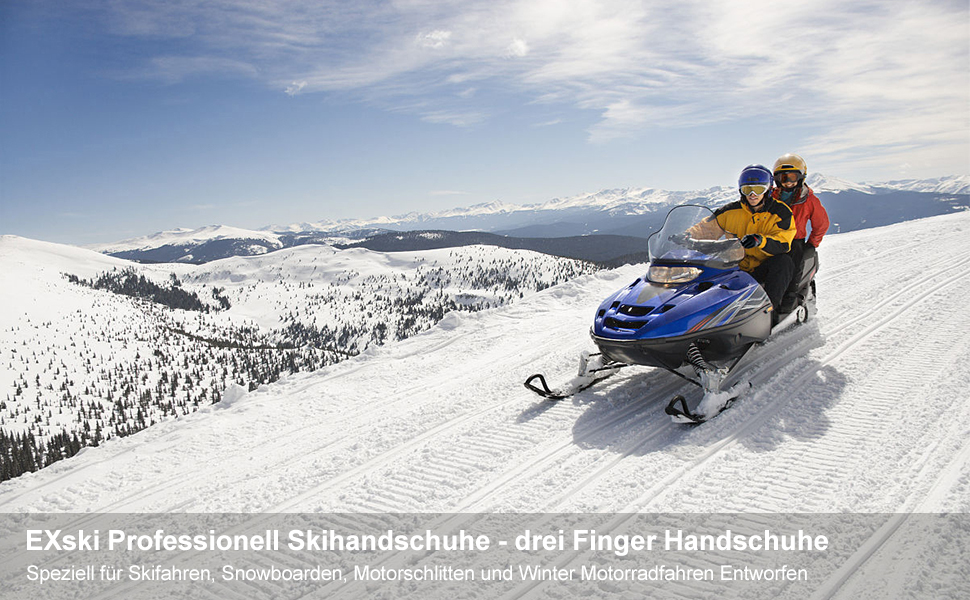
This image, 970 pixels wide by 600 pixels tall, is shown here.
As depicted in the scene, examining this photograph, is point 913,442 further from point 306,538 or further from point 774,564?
point 306,538

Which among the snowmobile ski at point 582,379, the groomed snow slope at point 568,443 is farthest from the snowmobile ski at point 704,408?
the snowmobile ski at point 582,379

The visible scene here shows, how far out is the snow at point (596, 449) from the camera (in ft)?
12.4

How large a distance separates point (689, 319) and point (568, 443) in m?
1.96

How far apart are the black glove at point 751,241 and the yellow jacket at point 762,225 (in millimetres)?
55

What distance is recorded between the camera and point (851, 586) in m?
2.91

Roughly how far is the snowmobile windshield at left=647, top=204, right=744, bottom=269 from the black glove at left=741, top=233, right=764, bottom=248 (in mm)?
175

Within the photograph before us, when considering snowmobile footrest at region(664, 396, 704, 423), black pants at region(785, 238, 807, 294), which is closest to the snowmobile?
snowmobile footrest at region(664, 396, 704, 423)

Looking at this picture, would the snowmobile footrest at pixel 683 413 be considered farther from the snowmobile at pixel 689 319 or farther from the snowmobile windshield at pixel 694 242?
the snowmobile windshield at pixel 694 242

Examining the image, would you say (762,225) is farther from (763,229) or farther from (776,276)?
(776,276)

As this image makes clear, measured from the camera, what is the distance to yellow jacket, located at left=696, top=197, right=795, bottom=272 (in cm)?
677

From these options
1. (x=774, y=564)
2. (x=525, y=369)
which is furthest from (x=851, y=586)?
(x=525, y=369)

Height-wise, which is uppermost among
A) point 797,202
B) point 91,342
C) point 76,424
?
point 797,202

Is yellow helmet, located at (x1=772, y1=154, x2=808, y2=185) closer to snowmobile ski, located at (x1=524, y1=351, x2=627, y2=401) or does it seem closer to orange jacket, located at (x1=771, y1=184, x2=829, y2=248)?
orange jacket, located at (x1=771, y1=184, x2=829, y2=248)

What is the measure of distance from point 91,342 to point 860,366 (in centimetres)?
17795
